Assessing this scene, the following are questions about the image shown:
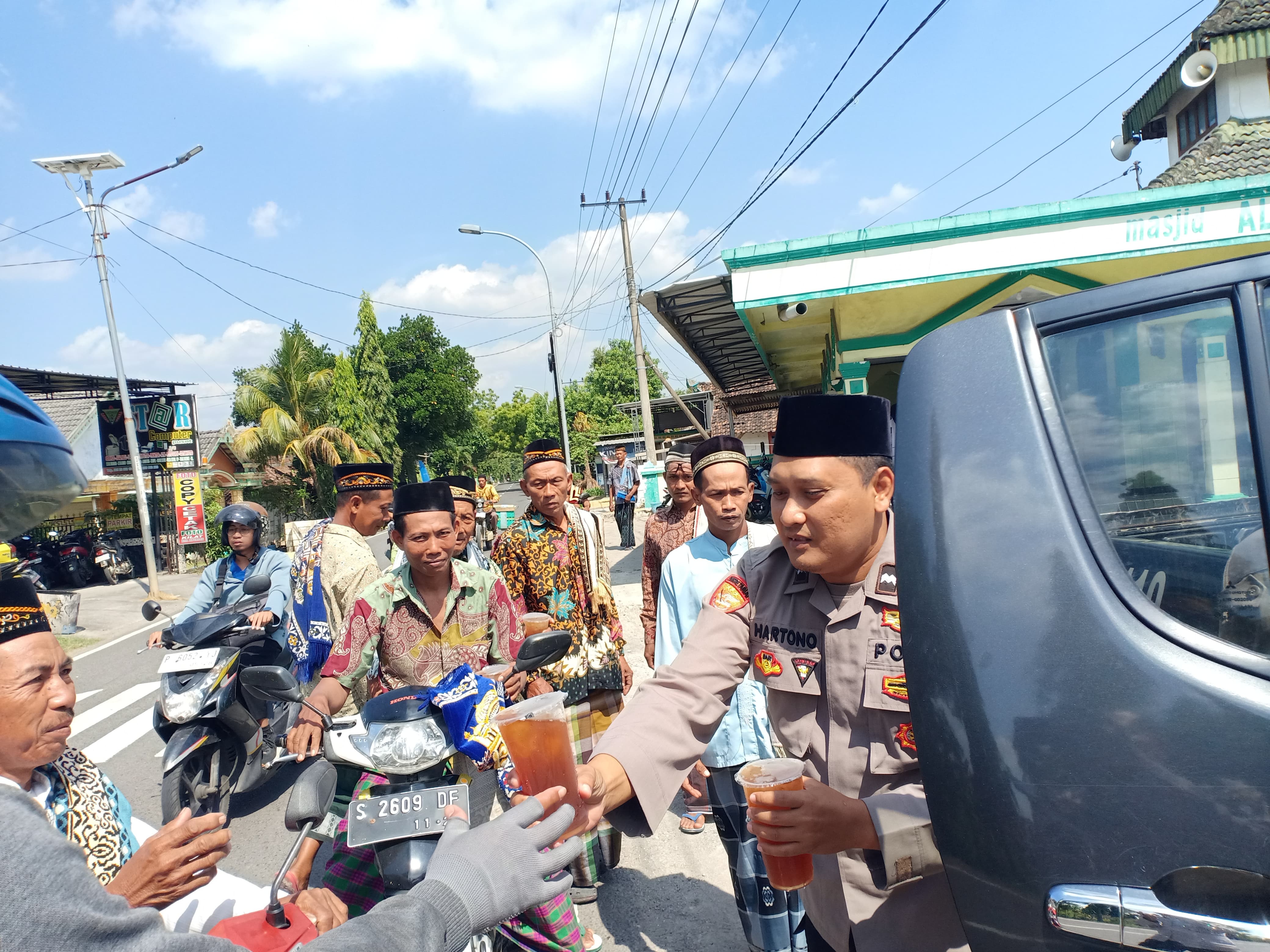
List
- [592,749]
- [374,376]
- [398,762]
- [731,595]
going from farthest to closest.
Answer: [374,376]
[592,749]
[398,762]
[731,595]

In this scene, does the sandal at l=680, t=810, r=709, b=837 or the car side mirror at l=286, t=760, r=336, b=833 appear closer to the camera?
the car side mirror at l=286, t=760, r=336, b=833

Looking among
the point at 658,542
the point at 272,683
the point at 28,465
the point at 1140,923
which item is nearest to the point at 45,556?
the point at 658,542

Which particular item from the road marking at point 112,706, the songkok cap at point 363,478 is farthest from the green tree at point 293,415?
the songkok cap at point 363,478

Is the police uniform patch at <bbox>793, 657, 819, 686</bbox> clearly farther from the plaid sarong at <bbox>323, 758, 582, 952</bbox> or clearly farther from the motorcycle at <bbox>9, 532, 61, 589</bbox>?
the motorcycle at <bbox>9, 532, 61, 589</bbox>

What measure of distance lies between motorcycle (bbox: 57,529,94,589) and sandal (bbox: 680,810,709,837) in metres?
19.3

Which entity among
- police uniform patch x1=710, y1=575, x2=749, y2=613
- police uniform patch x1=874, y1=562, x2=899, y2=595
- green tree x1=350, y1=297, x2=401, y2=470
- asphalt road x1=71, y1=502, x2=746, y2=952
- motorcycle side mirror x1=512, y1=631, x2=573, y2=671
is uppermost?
green tree x1=350, y1=297, x2=401, y2=470

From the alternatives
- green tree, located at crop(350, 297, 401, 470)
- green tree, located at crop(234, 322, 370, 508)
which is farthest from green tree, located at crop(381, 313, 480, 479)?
green tree, located at crop(234, 322, 370, 508)

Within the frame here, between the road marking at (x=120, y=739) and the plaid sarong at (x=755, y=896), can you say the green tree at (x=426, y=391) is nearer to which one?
the road marking at (x=120, y=739)

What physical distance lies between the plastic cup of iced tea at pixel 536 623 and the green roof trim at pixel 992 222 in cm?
575

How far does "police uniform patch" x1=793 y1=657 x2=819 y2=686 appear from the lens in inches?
68.5

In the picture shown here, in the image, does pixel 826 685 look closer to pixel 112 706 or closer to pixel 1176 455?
pixel 1176 455

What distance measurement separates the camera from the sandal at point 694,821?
13.6 feet

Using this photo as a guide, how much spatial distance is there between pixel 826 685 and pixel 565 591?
258cm

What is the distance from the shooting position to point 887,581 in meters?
1.73
